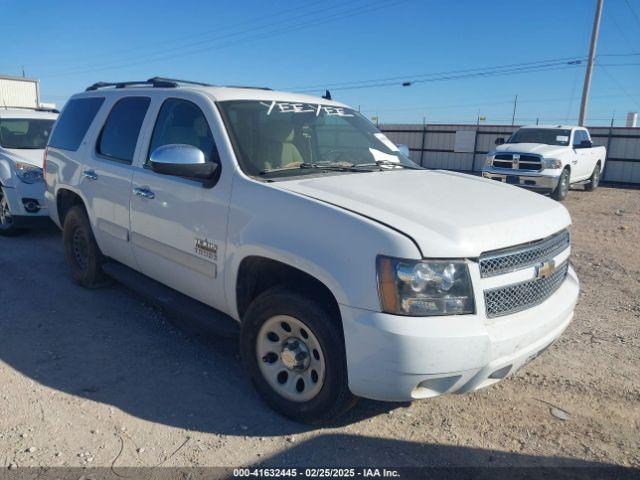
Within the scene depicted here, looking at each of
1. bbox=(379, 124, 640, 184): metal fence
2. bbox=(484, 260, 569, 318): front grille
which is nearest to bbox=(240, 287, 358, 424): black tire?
bbox=(484, 260, 569, 318): front grille

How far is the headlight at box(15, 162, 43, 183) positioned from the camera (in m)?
6.91

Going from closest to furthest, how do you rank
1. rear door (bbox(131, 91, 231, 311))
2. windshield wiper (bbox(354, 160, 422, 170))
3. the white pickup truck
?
rear door (bbox(131, 91, 231, 311)) → windshield wiper (bbox(354, 160, 422, 170)) → the white pickup truck

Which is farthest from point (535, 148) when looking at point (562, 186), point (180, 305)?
point (180, 305)

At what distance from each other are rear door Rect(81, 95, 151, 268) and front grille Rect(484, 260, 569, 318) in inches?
116

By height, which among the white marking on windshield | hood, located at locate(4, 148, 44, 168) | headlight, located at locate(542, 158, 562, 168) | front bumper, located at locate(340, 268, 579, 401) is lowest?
front bumper, located at locate(340, 268, 579, 401)

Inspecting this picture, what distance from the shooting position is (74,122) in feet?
17.2

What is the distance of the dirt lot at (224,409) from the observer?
2.81 m

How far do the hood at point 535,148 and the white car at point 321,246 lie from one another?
948cm

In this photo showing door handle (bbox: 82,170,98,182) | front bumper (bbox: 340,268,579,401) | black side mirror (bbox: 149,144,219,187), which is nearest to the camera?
front bumper (bbox: 340,268,579,401)

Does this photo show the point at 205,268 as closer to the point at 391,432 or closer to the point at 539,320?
the point at 391,432

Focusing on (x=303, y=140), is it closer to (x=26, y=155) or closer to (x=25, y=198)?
(x=25, y=198)

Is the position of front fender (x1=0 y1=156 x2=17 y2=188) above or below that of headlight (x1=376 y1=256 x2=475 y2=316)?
below

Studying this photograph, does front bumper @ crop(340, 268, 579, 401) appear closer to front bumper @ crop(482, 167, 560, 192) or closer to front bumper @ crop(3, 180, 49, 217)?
front bumper @ crop(3, 180, 49, 217)

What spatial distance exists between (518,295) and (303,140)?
198 centimetres
